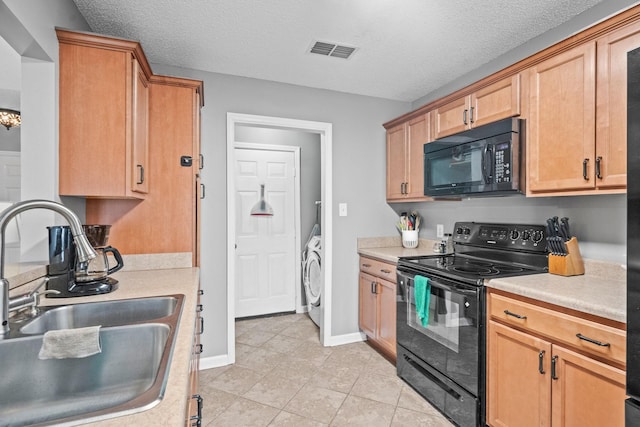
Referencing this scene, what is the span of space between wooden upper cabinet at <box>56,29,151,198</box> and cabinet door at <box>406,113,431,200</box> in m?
2.06

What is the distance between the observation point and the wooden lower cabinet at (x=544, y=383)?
1.29 m

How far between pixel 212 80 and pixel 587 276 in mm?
2871

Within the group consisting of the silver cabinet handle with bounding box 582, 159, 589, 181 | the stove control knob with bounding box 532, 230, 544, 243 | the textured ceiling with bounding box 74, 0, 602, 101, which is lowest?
the stove control knob with bounding box 532, 230, 544, 243

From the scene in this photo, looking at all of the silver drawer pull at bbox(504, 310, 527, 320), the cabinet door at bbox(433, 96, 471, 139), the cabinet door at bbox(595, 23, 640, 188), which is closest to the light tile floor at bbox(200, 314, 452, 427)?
the silver drawer pull at bbox(504, 310, 527, 320)

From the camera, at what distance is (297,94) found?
300 centimetres

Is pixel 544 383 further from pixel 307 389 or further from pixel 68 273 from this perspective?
pixel 68 273

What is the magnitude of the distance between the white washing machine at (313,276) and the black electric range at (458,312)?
4.22ft

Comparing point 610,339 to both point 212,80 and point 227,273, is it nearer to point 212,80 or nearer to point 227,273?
point 227,273

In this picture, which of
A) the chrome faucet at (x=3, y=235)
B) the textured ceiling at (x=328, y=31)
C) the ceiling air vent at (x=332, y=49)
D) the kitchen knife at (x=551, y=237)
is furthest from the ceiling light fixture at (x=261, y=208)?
the chrome faucet at (x=3, y=235)

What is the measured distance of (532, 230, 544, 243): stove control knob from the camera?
212 centimetres

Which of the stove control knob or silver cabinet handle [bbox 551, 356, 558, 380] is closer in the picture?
silver cabinet handle [bbox 551, 356, 558, 380]

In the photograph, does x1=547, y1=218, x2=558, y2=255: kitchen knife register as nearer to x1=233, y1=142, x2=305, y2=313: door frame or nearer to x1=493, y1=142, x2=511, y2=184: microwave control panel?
x1=493, y1=142, x2=511, y2=184: microwave control panel

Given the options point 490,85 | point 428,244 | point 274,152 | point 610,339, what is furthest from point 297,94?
point 610,339

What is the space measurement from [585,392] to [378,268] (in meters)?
1.64
